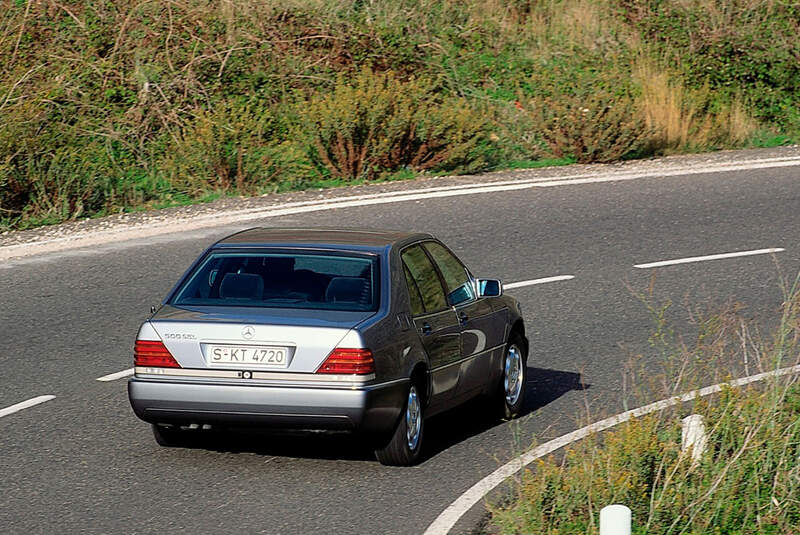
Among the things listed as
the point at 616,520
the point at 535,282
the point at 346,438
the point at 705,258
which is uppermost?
the point at 616,520

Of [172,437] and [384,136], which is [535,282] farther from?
[172,437]

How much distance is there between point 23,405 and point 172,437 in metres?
1.66

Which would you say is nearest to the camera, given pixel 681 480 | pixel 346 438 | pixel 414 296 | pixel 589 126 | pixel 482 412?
pixel 681 480

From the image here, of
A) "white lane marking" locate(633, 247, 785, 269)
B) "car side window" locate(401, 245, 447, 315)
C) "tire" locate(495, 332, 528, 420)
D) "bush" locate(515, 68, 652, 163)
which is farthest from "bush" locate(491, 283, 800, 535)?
"bush" locate(515, 68, 652, 163)

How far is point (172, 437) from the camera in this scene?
8.62m

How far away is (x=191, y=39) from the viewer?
2439 centimetres

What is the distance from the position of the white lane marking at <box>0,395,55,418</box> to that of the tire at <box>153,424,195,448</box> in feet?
4.93

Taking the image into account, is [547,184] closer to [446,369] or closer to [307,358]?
[446,369]

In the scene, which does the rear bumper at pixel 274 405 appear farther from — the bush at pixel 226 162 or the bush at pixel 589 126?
the bush at pixel 589 126

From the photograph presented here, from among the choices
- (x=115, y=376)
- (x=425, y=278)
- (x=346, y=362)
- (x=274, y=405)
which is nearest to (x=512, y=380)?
(x=425, y=278)

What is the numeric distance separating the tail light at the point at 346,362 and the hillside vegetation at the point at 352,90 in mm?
10330

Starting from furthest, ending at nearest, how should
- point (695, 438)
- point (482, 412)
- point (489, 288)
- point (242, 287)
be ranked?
point (482, 412), point (489, 288), point (242, 287), point (695, 438)

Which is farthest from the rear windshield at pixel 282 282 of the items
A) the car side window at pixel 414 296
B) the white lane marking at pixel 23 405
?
the white lane marking at pixel 23 405

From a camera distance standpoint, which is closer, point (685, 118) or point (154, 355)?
point (154, 355)
